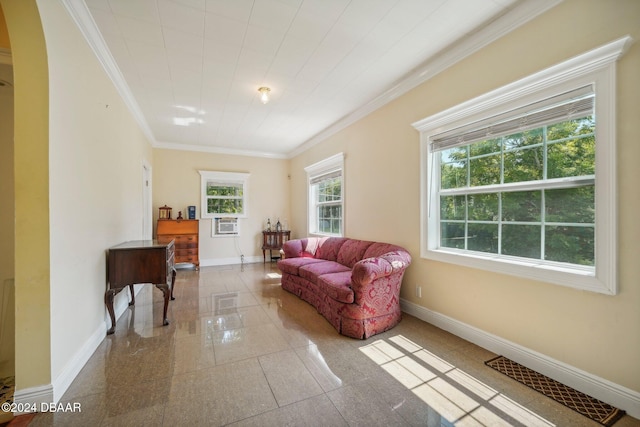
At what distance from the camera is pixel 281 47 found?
2.47 meters

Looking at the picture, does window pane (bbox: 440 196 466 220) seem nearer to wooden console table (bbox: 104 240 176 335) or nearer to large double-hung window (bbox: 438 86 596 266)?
large double-hung window (bbox: 438 86 596 266)

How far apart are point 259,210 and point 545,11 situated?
582 cm

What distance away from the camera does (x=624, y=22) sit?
5.11 feet

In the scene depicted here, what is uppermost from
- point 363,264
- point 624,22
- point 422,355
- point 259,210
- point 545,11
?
point 545,11

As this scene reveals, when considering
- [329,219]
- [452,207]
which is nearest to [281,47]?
[452,207]

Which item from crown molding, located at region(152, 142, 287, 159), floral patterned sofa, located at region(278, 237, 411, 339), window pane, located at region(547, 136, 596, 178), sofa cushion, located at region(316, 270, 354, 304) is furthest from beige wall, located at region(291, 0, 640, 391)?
crown molding, located at region(152, 142, 287, 159)

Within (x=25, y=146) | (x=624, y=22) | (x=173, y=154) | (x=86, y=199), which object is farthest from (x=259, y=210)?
(x=624, y=22)

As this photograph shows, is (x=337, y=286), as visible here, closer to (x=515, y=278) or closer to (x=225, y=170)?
(x=515, y=278)

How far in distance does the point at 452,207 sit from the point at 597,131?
1.23m

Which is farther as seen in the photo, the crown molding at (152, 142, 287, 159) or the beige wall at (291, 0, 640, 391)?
the crown molding at (152, 142, 287, 159)

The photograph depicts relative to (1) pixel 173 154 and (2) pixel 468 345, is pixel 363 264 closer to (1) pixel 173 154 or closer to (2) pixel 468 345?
(2) pixel 468 345

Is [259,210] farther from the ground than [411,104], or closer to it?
closer to it

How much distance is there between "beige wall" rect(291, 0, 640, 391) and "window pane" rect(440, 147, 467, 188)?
0.91 ft

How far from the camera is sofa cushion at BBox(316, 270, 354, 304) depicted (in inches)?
100
